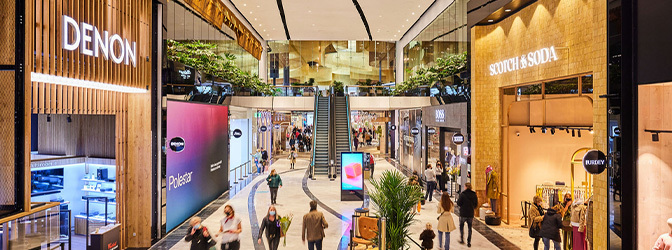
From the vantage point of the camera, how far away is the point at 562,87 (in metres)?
8.29

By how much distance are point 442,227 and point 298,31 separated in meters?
19.3

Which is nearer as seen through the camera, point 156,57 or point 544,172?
point 156,57

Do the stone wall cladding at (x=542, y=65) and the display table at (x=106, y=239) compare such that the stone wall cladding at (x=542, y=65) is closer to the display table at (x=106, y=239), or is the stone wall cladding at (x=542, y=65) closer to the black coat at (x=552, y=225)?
the black coat at (x=552, y=225)

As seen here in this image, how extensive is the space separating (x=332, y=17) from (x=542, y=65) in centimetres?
1425

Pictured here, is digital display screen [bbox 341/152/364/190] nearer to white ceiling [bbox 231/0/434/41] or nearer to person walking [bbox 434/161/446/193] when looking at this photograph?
person walking [bbox 434/161/446/193]

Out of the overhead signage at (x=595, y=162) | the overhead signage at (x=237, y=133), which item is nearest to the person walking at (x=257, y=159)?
the overhead signage at (x=237, y=133)

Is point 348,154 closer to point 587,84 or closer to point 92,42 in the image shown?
point 587,84

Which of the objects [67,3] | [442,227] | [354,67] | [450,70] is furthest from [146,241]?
[354,67]

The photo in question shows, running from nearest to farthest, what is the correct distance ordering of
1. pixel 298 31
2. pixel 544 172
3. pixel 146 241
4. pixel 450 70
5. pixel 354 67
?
pixel 146 241 → pixel 544 172 → pixel 450 70 → pixel 298 31 → pixel 354 67

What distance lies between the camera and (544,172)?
34.5 ft

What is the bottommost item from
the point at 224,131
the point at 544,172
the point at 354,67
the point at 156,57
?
the point at 544,172

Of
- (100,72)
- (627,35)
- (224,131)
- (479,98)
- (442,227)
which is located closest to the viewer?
(627,35)

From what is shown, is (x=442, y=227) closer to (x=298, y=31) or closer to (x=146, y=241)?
(x=146, y=241)

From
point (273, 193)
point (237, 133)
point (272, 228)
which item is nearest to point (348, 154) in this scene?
point (273, 193)
